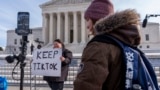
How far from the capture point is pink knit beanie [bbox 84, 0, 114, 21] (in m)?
2.33

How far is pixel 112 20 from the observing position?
217cm

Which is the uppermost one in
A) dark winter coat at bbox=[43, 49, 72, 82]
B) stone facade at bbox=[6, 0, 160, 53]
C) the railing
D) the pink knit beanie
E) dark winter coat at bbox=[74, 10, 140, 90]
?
stone facade at bbox=[6, 0, 160, 53]

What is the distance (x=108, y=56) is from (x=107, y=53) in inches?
0.8

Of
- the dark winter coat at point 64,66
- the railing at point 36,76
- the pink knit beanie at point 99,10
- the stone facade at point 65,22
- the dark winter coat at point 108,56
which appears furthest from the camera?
the stone facade at point 65,22

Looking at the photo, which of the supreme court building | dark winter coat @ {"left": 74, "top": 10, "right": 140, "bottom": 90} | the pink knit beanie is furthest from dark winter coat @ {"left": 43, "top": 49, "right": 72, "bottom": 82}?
the supreme court building

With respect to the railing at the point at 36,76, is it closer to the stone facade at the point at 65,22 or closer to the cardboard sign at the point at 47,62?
the cardboard sign at the point at 47,62

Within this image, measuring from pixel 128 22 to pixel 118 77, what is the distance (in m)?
0.38

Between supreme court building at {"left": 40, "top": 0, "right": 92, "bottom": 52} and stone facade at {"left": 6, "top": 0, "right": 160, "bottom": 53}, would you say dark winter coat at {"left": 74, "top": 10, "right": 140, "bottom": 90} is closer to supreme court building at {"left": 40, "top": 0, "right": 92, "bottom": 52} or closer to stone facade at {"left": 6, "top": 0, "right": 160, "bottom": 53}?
stone facade at {"left": 6, "top": 0, "right": 160, "bottom": 53}

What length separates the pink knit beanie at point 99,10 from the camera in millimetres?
2330

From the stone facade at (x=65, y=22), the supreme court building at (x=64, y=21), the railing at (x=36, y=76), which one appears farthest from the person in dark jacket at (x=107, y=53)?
the supreme court building at (x=64, y=21)

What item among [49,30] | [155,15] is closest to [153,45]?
[49,30]

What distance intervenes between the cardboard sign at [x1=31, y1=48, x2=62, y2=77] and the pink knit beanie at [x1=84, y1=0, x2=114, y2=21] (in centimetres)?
546

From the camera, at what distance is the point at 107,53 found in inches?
79.5

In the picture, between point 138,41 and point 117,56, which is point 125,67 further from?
point 138,41
